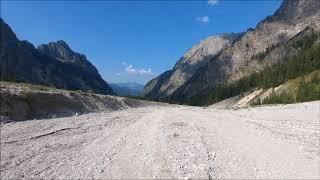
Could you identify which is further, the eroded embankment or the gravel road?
the eroded embankment

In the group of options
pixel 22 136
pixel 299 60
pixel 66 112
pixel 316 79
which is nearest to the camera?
pixel 22 136

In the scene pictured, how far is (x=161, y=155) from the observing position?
1616cm

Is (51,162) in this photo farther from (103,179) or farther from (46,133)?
(46,133)

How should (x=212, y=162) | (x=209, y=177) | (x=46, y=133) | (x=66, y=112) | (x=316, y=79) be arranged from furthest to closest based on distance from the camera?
(x=316, y=79), (x=66, y=112), (x=46, y=133), (x=212, y=162), (x=209, y=177)

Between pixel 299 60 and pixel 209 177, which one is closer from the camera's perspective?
pixel 209 177

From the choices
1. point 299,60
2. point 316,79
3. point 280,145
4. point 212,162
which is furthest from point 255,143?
point 299,60

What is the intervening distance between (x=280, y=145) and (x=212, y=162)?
793 cm

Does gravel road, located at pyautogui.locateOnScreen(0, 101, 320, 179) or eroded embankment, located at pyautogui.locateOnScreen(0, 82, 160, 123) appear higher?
eroded embankment, located at pyautogui.locateOnScreen(0, 82, 160, 123)

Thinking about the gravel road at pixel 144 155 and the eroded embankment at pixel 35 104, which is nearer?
the gravel road at pixel 144 155

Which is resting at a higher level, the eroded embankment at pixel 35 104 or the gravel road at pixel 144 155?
the eroded embankment at pixel 35 104

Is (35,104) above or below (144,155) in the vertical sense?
above

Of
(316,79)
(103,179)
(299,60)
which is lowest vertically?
(103,179)

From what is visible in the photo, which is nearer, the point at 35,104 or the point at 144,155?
the point at 144,155

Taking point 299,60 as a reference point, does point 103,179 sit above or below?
below
